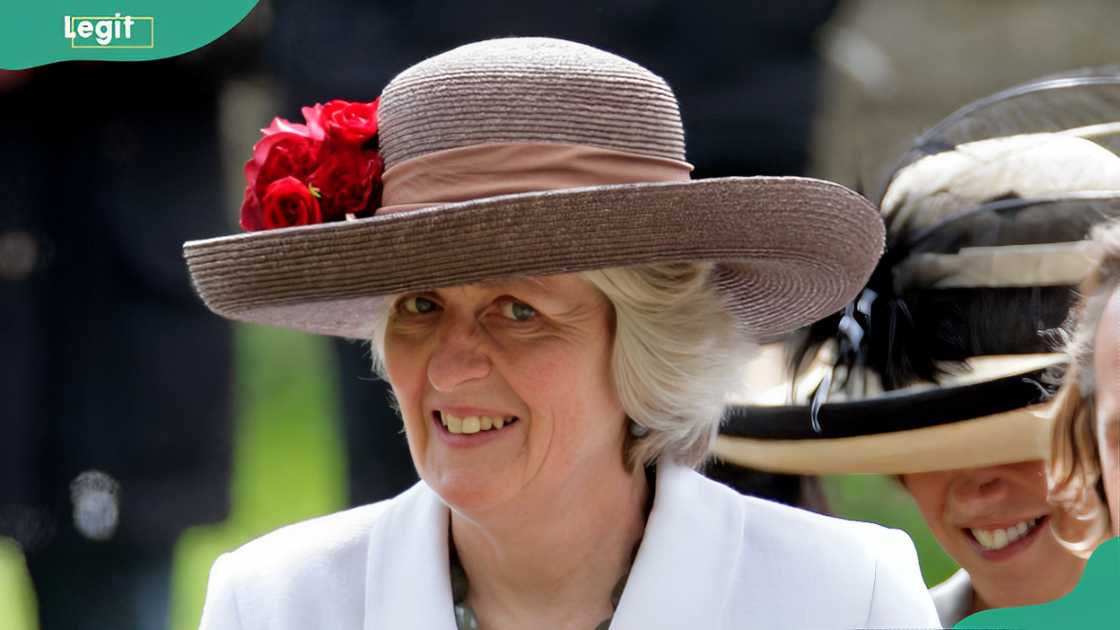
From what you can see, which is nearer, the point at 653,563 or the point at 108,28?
the point at 653,563

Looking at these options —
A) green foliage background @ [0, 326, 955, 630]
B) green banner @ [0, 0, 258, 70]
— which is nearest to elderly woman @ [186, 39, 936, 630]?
green banner @ [0, 0, 258, 70]

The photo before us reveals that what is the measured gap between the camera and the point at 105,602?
360 centimetres

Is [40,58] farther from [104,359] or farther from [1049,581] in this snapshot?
[1049,581]

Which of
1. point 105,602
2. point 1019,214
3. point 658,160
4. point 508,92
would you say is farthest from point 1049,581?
point 105,602

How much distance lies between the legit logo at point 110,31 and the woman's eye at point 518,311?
132cm

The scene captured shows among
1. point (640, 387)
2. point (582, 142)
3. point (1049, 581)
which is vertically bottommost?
point (1049, 581)

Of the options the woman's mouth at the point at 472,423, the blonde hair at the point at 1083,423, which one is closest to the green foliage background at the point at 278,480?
the blonde hair at the point at 1083,423

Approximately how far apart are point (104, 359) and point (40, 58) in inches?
33.5

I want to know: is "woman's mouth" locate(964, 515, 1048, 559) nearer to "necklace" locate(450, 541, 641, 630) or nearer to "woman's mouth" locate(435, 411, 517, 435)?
"necklace" locate(450, 541, 641, 630)

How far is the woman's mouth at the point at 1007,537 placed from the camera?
260 centimetres

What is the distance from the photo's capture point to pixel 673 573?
2.15 m

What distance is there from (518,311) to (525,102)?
0.30 m

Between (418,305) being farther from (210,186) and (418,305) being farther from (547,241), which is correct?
(210,186)

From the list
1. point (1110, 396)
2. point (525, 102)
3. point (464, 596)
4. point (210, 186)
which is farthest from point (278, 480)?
point (1110, 396)
